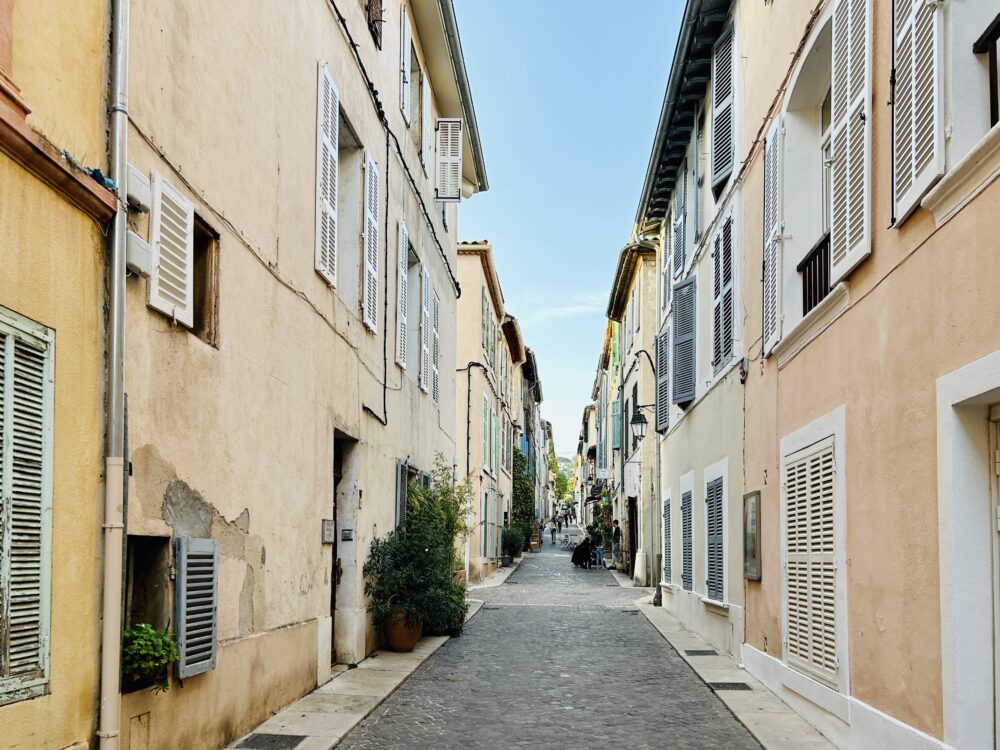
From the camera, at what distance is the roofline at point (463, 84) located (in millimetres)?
15180

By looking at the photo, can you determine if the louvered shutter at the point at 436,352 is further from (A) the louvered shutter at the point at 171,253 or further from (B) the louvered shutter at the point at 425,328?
(A) the louvered shutter at the point at 171,253

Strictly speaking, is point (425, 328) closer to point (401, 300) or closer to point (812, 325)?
point (401, 300)

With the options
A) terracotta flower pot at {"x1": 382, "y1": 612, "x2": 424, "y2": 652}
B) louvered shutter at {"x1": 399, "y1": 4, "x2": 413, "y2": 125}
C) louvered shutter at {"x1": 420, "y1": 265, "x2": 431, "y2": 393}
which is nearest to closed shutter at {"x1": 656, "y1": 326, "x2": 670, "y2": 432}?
louvered shutter at {"x1": 420, "y1": 265, "x2": 431, "y2": 393}

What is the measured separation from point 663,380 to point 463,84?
598cm

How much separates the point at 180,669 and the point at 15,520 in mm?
2066

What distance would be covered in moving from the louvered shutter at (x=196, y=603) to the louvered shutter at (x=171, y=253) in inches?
54.4

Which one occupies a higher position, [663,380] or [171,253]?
[663,380]

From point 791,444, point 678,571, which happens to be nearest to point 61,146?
point 791,444

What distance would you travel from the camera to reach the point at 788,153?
970 centimetres

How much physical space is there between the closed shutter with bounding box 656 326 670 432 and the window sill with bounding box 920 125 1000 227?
12.2 meters

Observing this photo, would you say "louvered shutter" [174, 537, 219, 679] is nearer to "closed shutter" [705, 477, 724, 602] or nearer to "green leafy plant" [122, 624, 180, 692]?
"green leafy plant" [122, 624, 180, 692]

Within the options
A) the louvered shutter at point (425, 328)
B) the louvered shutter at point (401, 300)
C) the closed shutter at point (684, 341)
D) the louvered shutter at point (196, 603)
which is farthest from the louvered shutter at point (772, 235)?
the louvered shutter at point (425, 328)

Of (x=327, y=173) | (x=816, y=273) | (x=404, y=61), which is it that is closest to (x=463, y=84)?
(x=404, y=61)

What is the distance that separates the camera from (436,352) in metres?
17.3
